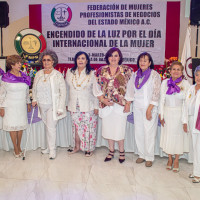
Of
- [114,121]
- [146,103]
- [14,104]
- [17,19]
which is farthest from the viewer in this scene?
[17,19]

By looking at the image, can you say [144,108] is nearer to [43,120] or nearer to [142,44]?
[43,120]

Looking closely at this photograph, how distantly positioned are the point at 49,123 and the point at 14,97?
0.59m

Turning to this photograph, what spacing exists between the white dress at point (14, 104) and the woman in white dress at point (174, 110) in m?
1.86

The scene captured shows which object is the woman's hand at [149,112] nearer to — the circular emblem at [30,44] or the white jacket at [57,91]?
the white jacket at [57,91]

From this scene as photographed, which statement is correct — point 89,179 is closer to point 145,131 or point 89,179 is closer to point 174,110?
point 145,131

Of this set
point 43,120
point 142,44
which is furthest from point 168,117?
point 142,44

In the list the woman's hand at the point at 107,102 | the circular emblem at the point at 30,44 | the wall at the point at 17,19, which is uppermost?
the wall at the point at 17,19

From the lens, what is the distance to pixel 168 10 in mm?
5332

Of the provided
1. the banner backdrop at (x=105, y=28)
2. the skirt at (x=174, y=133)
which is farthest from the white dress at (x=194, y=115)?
the banner backdrop at (x=105, y=28)

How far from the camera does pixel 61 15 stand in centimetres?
572

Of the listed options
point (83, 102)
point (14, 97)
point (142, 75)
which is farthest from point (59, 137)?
point (142, 75)

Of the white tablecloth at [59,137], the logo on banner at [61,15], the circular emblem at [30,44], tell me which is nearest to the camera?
the white tablecloth at [59,137]

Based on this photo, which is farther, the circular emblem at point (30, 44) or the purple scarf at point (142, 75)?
the circular emblem at point (30, 44)

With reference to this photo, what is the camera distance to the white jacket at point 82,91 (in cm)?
327
